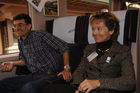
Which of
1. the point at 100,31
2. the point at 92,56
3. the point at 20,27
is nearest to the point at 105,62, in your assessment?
the point at 92,56

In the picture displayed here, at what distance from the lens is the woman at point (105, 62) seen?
1120 mm

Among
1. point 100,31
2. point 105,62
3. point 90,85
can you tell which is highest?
point 100,31

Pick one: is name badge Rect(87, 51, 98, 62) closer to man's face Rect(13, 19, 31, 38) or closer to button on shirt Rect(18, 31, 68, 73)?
button on shirt Rect(18, 31, 68, 73)

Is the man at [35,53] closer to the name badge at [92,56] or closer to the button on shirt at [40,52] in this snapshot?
the button on shirt at [40,52]

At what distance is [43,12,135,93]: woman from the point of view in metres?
1.12

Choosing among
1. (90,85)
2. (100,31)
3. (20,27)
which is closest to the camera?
(90,85)

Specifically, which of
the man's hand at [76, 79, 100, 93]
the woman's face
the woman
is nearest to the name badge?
the woman

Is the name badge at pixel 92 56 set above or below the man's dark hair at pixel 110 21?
below

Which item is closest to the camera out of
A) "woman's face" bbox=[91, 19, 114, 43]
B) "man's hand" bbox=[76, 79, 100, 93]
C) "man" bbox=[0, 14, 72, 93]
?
"man's hand" bbox=[76, 79, 100, 93]

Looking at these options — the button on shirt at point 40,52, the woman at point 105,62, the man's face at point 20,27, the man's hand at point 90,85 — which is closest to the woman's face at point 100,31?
the woman at point 105,62

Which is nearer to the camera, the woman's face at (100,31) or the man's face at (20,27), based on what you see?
the woman's face at (100,31)

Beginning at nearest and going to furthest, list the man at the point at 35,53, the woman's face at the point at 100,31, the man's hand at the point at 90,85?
1. the man's hand at the point at 90,85
2. the woman's face at the point at 100,31
3. the man at the point at 35,53

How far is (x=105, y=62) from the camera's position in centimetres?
131

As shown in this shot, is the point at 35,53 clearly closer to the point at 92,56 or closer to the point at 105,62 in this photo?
the point at 92,56
